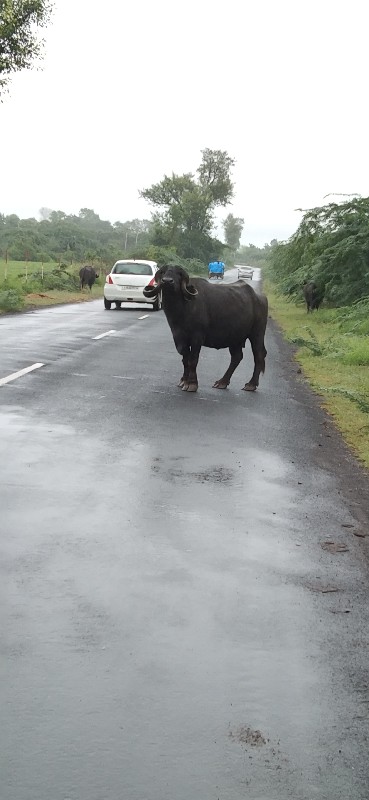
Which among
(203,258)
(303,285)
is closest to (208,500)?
(303,285)

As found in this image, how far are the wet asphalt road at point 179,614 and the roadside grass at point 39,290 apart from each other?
63.4 feet

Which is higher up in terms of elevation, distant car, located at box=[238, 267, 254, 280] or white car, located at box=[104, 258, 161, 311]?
white car, located at box=[104, 258, 161, 311]

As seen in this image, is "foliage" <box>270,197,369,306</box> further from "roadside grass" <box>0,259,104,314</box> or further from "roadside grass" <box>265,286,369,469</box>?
"roadside grass" <box>0,259,104,314</box>

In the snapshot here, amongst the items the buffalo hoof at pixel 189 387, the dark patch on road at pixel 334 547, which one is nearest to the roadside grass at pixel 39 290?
the buffalo hoof at pixel 189 387

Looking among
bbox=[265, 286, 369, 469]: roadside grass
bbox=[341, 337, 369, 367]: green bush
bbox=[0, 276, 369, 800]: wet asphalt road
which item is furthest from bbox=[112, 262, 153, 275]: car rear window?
bbox=[0, 276, 369, 800]: wet asphalt road

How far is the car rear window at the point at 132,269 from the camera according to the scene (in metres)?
32.3

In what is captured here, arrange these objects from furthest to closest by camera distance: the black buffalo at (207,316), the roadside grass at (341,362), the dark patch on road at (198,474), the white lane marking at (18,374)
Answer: the white lane marking at (18,374)
the black buffalo at (207,316)
the roadside grass at (341,362)
the dark patch on road at (198,474)

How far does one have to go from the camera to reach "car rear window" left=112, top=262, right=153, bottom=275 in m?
32.3

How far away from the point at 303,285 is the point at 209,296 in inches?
800

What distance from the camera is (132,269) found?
32656 millimetres

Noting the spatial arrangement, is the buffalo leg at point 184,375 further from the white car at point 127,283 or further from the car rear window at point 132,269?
the car rear window at point 132,269

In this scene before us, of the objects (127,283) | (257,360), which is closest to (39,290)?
(127,283)

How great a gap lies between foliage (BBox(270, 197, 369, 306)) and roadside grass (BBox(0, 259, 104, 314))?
881cm

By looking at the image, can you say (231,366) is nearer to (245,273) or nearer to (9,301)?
(9,301)
